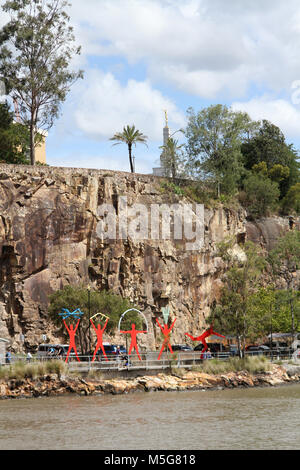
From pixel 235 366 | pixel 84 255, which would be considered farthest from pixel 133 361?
pixel 84 255

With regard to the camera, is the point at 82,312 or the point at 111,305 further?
the point at 111,305

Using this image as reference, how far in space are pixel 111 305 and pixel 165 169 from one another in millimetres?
25791

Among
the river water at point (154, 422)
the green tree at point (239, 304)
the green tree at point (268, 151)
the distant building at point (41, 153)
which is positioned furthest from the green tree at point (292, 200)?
the river water at point (154, 422)

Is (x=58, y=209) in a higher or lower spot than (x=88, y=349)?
higher

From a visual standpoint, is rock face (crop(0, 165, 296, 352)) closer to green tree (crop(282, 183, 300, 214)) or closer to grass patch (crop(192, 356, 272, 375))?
grass patch (crop(192, 356, 272, 375))

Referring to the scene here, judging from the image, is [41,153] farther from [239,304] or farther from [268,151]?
[239,304]

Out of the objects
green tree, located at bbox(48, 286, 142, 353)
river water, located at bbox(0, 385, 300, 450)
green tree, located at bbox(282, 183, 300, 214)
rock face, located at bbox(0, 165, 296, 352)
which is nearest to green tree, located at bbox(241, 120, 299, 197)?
green tree, located at bbox(282, 183, 300, 214)

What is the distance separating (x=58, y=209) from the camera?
65625 millimetres

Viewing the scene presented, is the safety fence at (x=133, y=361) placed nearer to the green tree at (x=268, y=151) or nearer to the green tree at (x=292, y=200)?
the green tree at (x=292, y=200)

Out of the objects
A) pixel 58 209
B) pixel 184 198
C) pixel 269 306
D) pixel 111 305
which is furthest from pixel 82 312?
pixel 184 198

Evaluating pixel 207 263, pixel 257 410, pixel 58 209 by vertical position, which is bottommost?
pixel 257 410

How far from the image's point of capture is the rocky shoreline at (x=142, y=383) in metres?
45.7

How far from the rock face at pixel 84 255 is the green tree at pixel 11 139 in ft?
25.8
